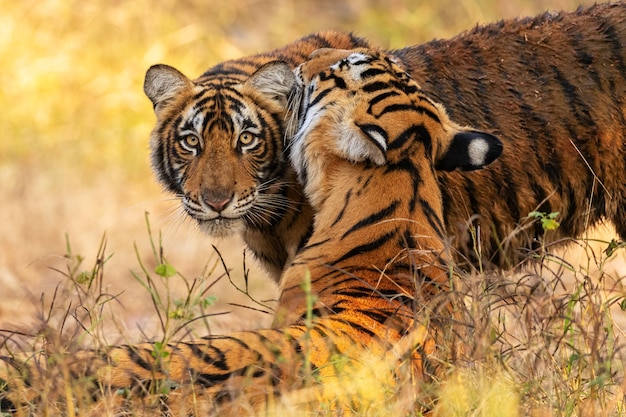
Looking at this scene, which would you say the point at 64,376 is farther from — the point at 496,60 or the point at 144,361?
the point at 496,60

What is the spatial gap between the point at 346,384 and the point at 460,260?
155 cm

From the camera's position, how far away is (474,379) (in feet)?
9.35

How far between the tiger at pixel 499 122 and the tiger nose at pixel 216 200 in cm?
19

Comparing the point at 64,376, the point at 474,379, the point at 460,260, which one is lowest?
the point at 474,379

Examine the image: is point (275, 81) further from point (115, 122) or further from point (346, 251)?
point (115, 122)

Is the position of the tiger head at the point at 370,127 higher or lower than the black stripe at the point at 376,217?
higher

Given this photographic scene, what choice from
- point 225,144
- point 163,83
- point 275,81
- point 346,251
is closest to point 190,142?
point 225,144

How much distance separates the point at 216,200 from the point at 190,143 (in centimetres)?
31

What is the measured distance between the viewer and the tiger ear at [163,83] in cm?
410

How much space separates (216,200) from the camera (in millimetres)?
3842

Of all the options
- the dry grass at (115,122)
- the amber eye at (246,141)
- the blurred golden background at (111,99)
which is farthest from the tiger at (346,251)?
the blurred golden background at (111,99)

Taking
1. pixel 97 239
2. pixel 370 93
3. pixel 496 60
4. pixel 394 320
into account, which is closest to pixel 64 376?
pixel 394 320

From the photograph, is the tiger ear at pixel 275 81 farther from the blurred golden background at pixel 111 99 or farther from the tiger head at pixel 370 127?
the blurred golden background at pixel 111 99

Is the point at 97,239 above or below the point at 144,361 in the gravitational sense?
above
